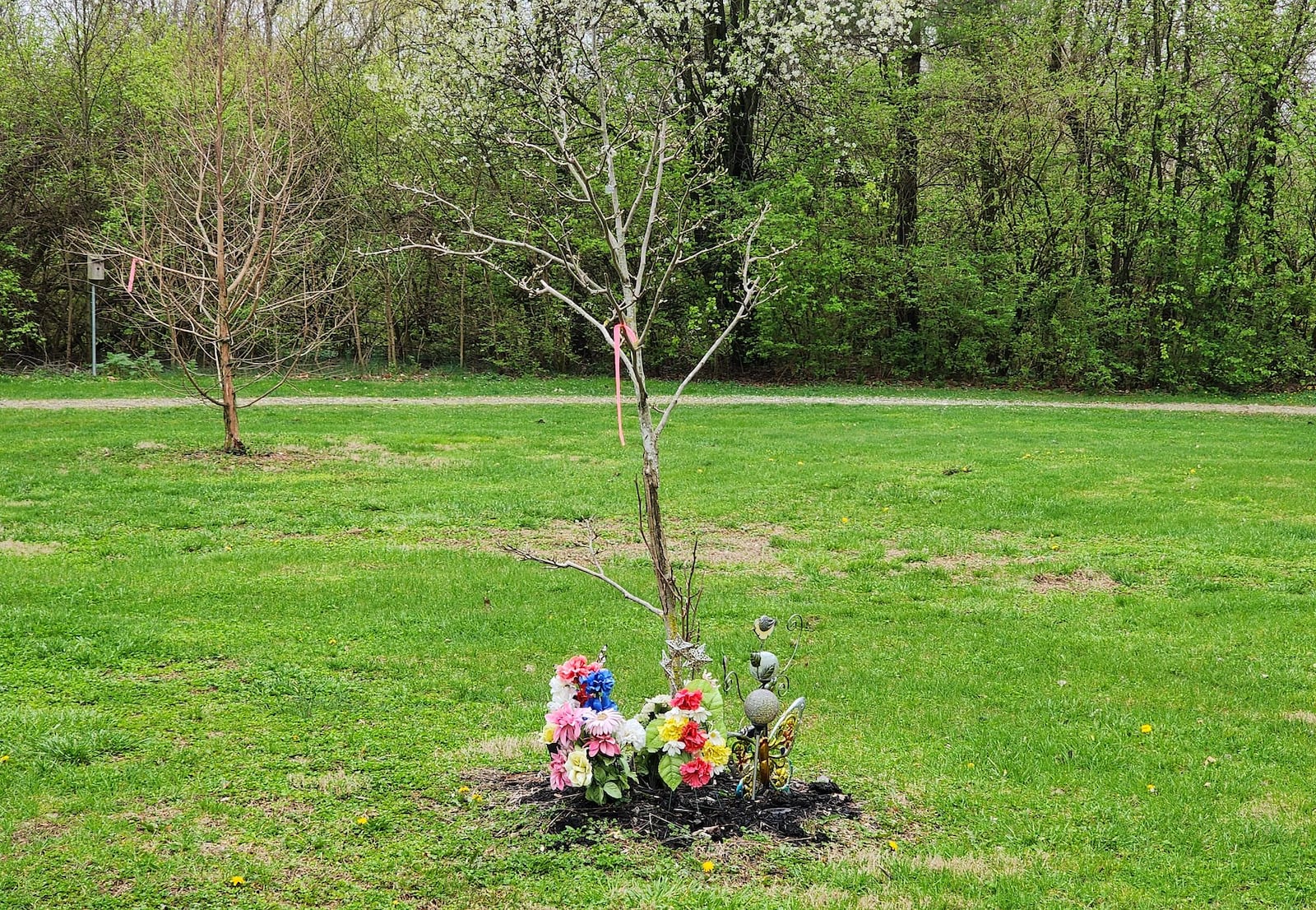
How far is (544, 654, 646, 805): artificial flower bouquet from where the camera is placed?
3.96m

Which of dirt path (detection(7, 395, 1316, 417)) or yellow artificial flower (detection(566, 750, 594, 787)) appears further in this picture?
dirt path (detection(7, 395, 1316, 417))

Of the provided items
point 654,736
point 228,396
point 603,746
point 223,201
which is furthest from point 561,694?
point 223,201

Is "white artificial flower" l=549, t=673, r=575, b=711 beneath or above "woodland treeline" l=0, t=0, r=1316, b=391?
beneath

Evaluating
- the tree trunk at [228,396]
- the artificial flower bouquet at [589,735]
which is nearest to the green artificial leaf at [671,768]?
the artificial flower bouquet at [589,735]

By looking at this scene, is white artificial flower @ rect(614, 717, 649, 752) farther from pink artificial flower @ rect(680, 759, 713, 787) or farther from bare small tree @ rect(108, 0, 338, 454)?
bare small tree @ rect(108, 0, 338, 454)

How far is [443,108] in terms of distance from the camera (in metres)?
21.2

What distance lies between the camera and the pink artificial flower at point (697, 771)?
13.0ft

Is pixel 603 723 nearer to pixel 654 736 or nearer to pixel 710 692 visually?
pixel 654 736

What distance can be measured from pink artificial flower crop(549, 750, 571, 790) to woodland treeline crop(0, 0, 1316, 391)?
16457 millimetres

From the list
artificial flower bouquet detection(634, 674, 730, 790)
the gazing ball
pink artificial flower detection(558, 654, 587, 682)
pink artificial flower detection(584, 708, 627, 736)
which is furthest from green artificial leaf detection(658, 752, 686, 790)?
pink artificial flower detection(558, 654, 587, 682)

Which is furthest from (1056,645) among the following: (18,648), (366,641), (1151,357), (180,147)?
(1151,357)

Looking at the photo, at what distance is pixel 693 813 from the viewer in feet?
13.5

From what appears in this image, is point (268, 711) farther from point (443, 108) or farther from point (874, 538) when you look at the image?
point (443, 108)

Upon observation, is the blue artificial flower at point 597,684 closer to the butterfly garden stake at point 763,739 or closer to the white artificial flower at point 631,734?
the white artificial flower at point 631,734
